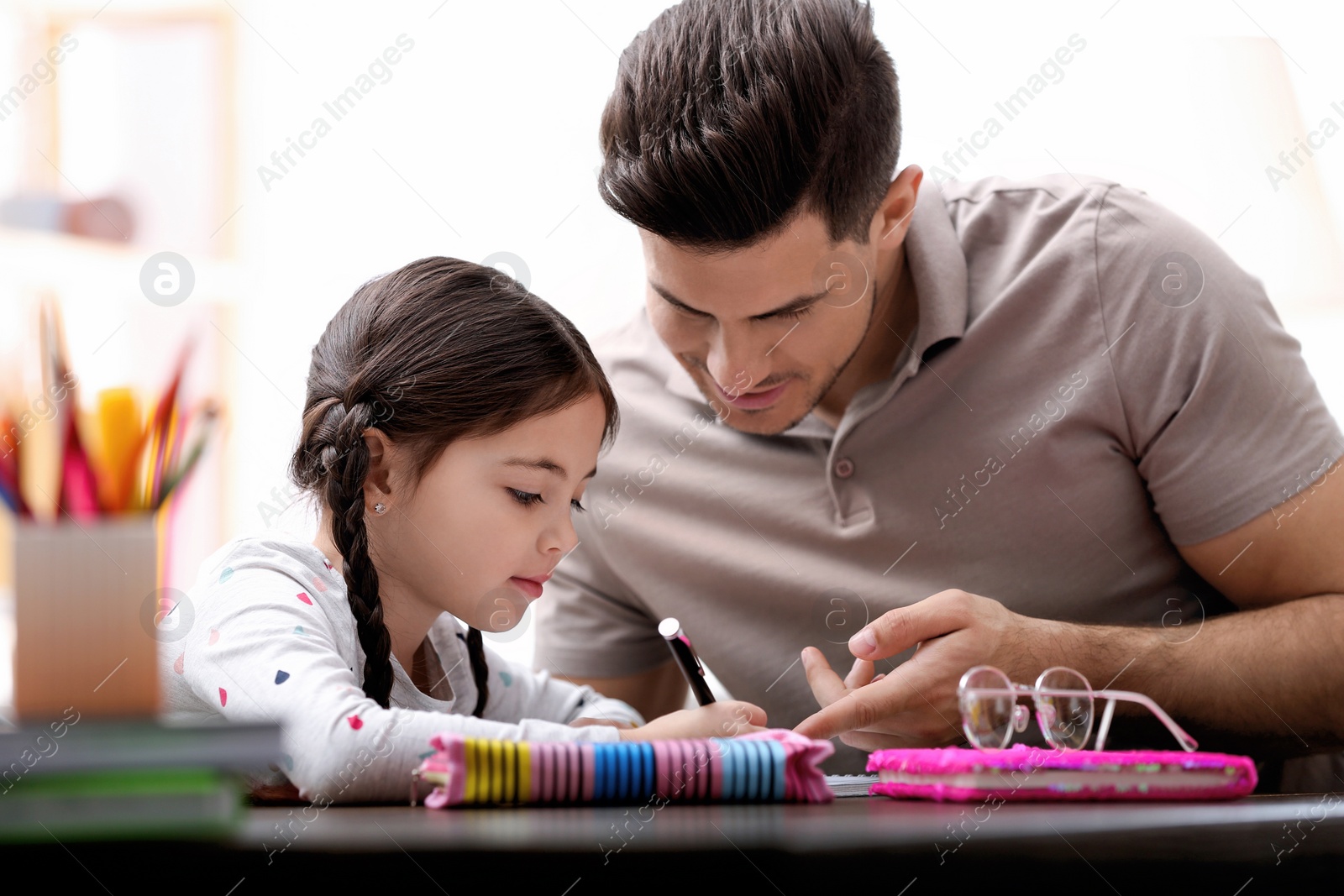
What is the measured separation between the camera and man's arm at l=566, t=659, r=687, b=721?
155 cm

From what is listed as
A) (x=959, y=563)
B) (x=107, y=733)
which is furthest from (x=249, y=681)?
(x=959, y=563)

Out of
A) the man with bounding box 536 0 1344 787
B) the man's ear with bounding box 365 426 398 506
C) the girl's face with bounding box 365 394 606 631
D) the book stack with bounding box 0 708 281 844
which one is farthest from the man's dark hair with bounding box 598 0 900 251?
the book stack with bounding box 0 708 281 844

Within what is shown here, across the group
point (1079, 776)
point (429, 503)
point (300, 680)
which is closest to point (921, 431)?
point (429, 503)

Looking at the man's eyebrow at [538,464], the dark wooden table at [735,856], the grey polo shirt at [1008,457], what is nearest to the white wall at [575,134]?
the grey polo shirt at [1008,457]

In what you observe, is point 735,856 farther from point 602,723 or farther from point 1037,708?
point 602,723

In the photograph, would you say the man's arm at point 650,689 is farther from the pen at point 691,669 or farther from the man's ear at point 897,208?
the man's ear at point 897,208

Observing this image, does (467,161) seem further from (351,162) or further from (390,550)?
(390,550)

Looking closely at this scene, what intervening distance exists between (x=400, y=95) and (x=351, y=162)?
0.51 ft

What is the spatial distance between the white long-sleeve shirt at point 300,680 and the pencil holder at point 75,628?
81 millimetres

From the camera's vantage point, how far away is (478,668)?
1.14 m

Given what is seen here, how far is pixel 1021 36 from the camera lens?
1.83 m

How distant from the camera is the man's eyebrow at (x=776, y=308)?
1.15 metres

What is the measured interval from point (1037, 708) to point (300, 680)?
0.52 m

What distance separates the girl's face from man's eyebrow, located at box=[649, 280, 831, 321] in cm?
19
